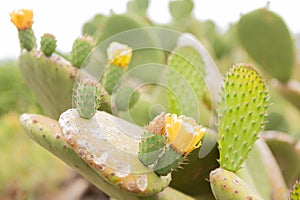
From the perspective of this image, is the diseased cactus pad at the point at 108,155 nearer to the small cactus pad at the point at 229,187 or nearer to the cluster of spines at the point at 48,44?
the small cactus pad at the point at 229,187

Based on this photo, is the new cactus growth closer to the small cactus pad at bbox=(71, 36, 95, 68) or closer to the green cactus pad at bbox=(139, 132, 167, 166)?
the small cactus pad at bbox=(71, 36, 95, 68)

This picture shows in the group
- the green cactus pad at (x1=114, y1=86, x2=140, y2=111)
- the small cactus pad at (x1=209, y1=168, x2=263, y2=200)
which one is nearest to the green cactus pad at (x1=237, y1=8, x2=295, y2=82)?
the green cactus pad at (x1=114, y1=86, x2=140, y2=111)

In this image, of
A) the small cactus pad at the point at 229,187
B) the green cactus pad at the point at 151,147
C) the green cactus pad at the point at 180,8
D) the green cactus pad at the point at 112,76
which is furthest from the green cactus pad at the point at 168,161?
the green cactus pad at the point at 180,8

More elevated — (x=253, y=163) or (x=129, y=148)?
→ (x=129, y=148)

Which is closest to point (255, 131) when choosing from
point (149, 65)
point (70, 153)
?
point (70, 153)

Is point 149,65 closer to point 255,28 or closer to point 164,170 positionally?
point 255,28

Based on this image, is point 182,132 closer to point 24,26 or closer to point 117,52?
point 117,52
